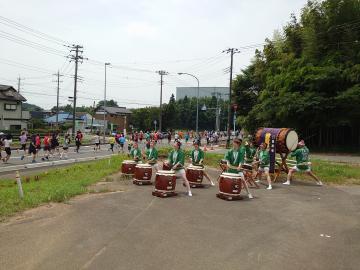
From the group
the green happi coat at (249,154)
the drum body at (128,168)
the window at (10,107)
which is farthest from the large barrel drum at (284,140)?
the window at (10,107)

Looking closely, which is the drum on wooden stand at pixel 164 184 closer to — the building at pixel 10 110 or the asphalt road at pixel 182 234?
the asphalt road at pixel 182 234

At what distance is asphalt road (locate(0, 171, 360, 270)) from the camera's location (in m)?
6.80

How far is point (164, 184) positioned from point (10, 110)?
50.2 metres

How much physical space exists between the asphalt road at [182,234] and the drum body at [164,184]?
1.14ft

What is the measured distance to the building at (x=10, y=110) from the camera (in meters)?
55.7

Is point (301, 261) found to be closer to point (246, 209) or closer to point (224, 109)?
point (246, 209)

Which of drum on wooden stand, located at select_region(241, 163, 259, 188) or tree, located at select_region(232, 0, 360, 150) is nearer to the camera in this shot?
drum on wooden stand, located at select_region(241, 163, 259, 188)

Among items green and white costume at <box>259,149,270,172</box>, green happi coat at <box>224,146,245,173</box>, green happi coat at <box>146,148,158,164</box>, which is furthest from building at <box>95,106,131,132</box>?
green happi coat at <box>224,146,245,173</box>

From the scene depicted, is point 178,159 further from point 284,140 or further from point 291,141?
point 291,141

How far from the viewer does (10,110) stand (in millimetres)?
56938

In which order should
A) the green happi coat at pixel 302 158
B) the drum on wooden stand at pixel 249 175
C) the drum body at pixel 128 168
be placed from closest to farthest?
the drum on wooden stand at pixel 249 175, the green happi coat at pixel 302 158, the drum body at pixel 128 168

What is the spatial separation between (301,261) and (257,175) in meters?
9.20

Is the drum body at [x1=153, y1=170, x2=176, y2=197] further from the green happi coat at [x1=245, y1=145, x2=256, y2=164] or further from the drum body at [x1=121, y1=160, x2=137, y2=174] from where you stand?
the green happi coat at [x1=245, y1=145, x2=256, y2=164]

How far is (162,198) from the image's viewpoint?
39.8 feet
